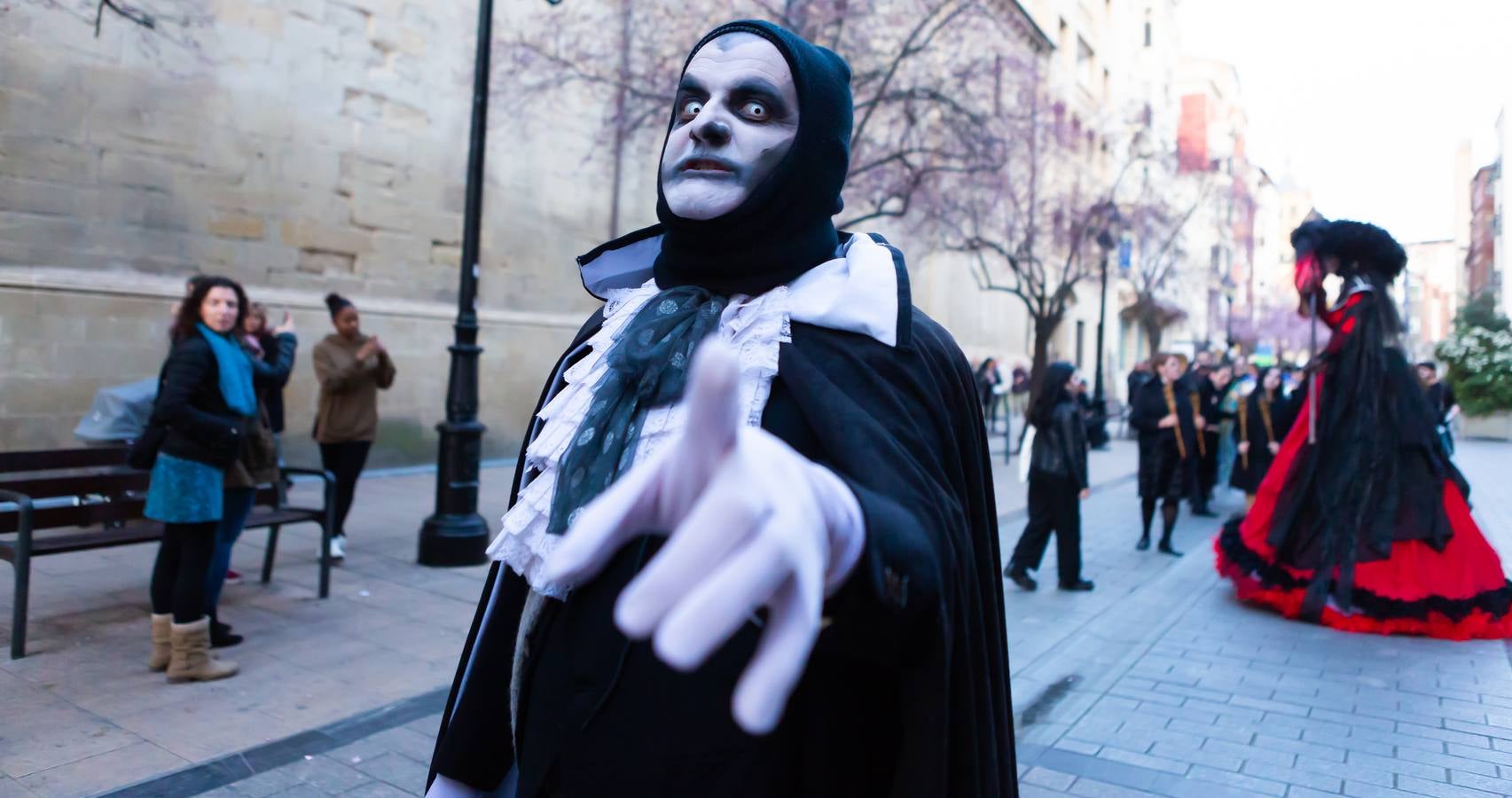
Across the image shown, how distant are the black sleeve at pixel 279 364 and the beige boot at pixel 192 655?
2.01m

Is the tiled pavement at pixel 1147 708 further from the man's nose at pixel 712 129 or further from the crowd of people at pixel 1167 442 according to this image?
the man's nose at pixel 712 129

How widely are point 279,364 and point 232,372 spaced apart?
1.90 meters

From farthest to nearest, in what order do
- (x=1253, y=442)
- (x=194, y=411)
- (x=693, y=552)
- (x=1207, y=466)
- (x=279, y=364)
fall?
(x=1207, y=466) < (x=1253, y=442) < (x=279, y=364) < (x=194, y=411) < (x=693, y=552)

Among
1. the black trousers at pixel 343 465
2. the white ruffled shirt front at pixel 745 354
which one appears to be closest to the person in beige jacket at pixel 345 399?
the black trousers at pixel 343 465

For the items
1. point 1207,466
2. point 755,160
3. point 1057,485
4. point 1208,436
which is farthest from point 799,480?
point 1207,466

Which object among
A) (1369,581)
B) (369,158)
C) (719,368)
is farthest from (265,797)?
(369,158)

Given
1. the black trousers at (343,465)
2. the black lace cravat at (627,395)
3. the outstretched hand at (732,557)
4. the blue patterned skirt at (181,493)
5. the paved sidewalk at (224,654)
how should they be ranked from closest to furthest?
the outstretched hand at (732,557), the black lace cravat at (627,395), the paved sidewalk at (224,654), the blue patterned skirt at (181,493), the black trousers at (343,465)

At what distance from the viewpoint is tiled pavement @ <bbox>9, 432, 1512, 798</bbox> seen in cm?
391

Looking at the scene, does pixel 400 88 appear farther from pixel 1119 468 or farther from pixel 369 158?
pixel 1119 468

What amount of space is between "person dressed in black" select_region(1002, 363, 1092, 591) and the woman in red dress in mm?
1039

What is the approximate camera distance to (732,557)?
3.27 feet

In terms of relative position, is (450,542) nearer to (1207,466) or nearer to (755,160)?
(755,160)

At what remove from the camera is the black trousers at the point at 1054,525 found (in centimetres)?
740

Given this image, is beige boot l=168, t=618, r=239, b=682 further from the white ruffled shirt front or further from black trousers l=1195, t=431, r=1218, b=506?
black trousers l=1195, t=431, r=1218, b=506
